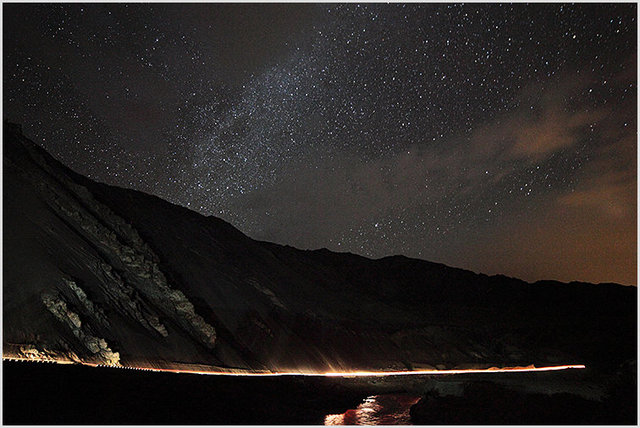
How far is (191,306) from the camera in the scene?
21469 mm

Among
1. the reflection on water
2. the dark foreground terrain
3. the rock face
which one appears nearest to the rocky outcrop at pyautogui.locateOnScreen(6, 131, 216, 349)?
→ the rock face

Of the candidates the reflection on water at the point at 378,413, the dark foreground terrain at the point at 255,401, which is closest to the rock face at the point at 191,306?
the dark foreground terrain at the point at 255,401

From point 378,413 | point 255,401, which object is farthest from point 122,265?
point 378,413

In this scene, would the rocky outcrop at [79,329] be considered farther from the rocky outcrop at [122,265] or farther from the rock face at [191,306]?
the rocky outcrop at [122,265]

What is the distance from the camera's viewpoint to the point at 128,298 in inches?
668

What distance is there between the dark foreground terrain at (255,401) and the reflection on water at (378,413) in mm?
55

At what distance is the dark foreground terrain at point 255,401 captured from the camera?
902cm

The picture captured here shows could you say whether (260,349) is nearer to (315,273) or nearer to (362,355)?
(362,355)

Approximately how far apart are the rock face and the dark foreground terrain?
1.95 m

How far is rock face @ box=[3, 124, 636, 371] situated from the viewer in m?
13.3

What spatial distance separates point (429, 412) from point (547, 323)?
173 ft

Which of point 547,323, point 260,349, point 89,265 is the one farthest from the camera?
point 547,323

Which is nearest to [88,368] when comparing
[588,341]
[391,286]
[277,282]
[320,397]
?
[320,397]

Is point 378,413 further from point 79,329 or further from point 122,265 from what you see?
point 122,265
